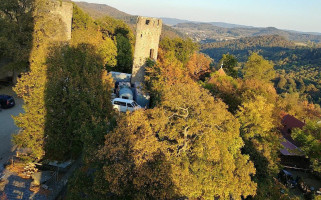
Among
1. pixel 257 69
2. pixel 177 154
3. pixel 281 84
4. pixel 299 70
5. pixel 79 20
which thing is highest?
pixel 79 20

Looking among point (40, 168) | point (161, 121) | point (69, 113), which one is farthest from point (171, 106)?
point (40, 168)

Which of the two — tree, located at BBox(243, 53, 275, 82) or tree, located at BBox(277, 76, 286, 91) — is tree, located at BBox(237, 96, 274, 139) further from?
tree, located at BBox(277, 76, 286, 91)

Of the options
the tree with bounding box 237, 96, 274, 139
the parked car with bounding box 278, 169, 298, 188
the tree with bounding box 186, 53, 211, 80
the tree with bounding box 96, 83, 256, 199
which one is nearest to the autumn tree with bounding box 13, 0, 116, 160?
the tree with bounding box 96, 83, 256, 199

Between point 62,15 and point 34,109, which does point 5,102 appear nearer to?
point 34,109

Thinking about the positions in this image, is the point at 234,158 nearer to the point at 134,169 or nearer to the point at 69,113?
the point at 134,169

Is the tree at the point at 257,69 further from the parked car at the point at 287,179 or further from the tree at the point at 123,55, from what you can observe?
the parked car at the point at 287,179

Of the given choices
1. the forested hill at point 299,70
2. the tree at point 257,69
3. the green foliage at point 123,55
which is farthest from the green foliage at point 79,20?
the forested hill at point 299,70

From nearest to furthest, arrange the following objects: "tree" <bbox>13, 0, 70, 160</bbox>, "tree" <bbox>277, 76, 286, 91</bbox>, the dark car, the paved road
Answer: "tree" <bbox>13, 0, 70, 160</bbox> → the paved road → the dark car → "tree" <bbox>277, 76, 286, 91</bbox>

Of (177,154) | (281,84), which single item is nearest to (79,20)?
(177,154)
